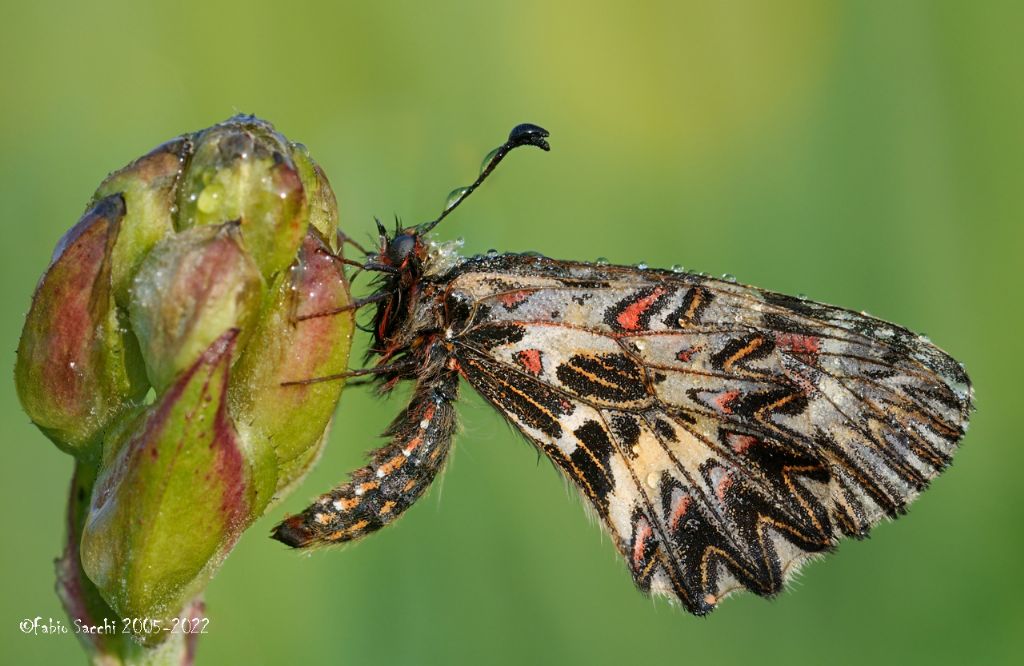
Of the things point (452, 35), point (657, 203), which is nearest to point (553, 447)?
point (657, 203)

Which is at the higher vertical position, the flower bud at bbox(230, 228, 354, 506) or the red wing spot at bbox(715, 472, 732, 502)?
the flower bud at bbox(230, 228, 354, 506)

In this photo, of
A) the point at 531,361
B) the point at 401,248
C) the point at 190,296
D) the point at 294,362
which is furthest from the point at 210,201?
the point at 531,361

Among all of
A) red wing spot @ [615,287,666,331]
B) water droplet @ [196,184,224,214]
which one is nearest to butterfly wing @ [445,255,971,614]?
red wing spot @ [615,287,666,331]

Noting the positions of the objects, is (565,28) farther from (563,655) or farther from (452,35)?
(563,655)

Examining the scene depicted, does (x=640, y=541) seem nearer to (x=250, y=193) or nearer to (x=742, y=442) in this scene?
(x=742, y=442)

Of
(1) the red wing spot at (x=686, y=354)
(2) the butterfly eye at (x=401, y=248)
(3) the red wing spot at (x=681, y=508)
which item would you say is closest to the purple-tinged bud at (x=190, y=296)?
(2) the butterfly eye at (x=401, y=248)

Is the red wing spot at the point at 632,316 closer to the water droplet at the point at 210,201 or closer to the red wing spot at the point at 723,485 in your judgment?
the red wing spot at the point at 723,485

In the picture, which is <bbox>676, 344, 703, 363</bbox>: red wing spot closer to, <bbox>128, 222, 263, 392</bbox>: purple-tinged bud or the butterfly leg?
the butterfly leg

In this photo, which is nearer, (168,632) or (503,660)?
(168,632)
